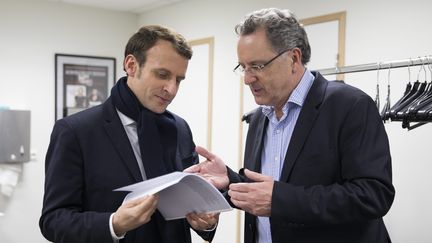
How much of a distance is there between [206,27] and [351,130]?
9.83ft

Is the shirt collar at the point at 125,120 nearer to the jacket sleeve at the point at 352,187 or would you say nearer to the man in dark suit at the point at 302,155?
the man in dark suit at the point at 302,155

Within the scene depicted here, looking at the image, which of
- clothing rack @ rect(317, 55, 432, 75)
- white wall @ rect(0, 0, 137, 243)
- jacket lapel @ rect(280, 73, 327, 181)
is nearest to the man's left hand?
jacket lapel @ rect(280, 73, 327, 181)

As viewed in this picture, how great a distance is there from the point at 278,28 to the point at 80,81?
3.75 meters

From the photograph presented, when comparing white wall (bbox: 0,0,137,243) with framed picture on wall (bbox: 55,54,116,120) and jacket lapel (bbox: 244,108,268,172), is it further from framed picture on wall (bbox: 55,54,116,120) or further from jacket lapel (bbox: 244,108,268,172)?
jacket lapel (bbox: 244,108,268,172)

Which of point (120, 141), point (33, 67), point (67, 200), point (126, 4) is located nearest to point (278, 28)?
point (120, 141)

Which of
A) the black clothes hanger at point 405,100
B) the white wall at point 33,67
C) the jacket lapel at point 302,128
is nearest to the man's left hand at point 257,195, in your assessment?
the jacket lapel at point 302,128

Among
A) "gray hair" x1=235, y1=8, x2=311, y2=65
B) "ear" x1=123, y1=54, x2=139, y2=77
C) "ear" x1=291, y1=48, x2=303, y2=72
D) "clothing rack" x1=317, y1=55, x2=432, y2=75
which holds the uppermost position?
"gray hair" x1=235, y1=8, x2=311, y2=65

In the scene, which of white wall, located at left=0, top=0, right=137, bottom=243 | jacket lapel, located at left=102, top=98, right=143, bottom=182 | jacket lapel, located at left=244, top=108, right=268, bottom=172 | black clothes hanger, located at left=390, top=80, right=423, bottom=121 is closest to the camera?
jacket lapel, located at left=102, top=98, right=143, bottom=182

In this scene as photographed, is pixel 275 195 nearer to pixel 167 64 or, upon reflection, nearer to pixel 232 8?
pixel 167 64

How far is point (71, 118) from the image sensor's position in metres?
1.42

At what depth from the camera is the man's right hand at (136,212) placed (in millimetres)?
1217

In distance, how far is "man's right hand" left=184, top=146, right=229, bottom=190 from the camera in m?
1.57

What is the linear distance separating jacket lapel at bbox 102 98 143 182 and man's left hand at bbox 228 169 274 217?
1.11 ft

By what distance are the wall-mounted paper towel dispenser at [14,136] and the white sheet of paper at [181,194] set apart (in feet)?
11.1
